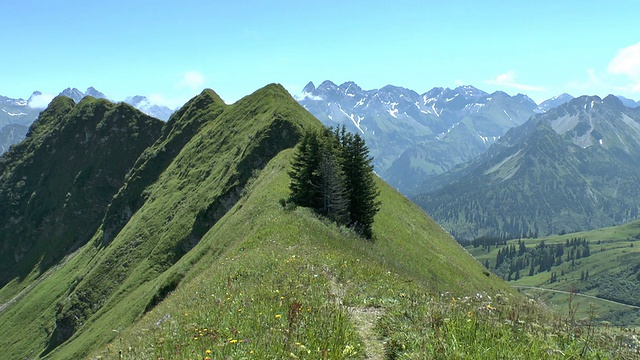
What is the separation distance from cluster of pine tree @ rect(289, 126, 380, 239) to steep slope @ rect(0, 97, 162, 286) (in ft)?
391

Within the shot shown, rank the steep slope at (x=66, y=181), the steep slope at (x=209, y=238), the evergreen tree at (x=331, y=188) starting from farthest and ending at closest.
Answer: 1. the steep slope at (x=66, y=181)
2. the evergreen tree at (x=331, y=188)
3. the steep slope at (x=209, y=238)

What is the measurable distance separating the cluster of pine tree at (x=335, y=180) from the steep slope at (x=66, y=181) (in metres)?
119

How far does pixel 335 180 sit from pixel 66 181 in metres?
160

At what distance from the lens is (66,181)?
16238 centimetres

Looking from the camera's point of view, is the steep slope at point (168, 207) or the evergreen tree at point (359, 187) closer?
the evergreen tree at point (359, 187)

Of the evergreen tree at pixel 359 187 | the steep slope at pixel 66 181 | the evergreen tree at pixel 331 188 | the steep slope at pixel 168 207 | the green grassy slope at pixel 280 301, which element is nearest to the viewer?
the green grassy slope at pixel 280 301

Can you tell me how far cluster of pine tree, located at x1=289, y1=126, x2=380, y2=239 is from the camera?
38.7 m

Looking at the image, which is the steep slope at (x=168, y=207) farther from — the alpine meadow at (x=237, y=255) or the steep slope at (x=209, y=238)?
the alpine meadow at (x=237, y=255)

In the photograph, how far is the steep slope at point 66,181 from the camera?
481ft

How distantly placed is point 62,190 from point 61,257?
1484 inches

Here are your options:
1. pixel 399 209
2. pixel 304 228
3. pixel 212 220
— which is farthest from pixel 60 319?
pixel 304 228

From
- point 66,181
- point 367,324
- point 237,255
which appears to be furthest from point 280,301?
point 66,181

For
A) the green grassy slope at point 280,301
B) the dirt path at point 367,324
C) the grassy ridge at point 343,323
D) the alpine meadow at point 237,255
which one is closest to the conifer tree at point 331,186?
the alpine meadow at point 237,255

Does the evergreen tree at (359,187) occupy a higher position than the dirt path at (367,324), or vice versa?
the evergreen tree at (359,187)
